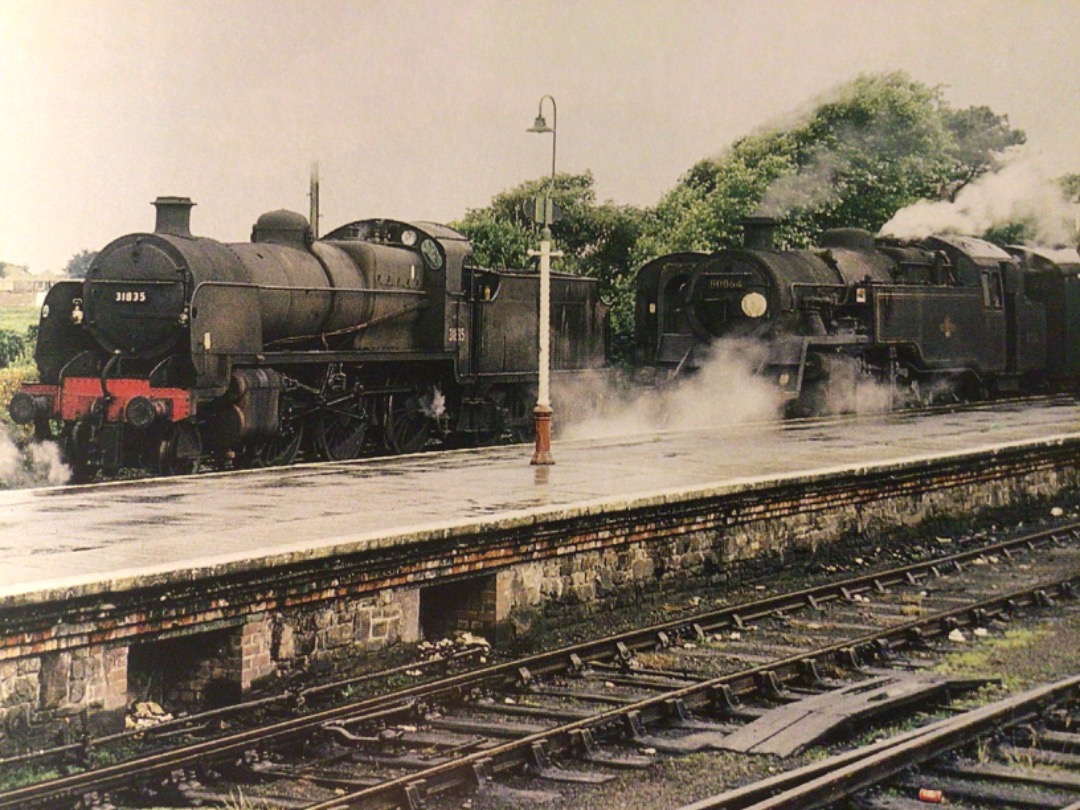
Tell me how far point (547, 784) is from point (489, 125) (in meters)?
15.1

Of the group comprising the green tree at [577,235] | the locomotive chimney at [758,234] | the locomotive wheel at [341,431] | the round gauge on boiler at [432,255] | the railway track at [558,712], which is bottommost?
the railway track at [558,712]

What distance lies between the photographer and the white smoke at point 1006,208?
2884 centimetres

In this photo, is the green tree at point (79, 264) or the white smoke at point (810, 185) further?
the white smoke at point (810, 185)

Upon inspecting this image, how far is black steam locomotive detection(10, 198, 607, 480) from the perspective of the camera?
14430 mm

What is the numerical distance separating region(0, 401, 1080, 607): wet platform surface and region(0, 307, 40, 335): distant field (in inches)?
187

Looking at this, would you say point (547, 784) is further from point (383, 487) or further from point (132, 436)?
point (132, 436)

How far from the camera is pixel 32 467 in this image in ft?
50.4

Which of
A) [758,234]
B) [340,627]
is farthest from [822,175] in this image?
[340,627]

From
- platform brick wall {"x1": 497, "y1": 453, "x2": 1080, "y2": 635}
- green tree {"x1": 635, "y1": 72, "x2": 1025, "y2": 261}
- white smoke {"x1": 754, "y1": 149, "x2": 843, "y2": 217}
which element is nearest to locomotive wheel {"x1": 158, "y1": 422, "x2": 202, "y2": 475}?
platform brick wall {"x1": 497, "y1": 453, "x2": 1080, "y2": 635}

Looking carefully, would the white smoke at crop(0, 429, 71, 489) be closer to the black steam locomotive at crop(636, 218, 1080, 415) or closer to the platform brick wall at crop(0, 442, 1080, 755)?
the platform brick wall at crop(0, 442, 1080, 755)

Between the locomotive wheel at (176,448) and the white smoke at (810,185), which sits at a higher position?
the white smoke at (810,185)

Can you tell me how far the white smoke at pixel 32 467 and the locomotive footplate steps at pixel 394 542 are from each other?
8.31 ft

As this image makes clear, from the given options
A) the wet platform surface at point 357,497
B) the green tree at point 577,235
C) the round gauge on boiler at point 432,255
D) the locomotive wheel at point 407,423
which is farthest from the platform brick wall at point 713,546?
the green tree at point 577,235

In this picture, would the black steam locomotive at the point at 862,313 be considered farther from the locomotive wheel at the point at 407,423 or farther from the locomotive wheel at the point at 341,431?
the locomotive wheel at the point at 341,431
